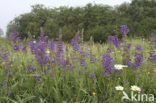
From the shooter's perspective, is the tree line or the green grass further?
the tree line

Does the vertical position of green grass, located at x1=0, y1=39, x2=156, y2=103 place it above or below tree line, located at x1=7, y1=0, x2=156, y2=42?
below

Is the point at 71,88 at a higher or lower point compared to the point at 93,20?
lower

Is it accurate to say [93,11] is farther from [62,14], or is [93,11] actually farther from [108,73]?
[108,73]

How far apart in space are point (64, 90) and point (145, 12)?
17928mm

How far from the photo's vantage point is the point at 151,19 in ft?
54.3

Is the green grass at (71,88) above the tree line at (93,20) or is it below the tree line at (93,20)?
below

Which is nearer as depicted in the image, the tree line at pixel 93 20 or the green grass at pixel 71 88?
the green grass at pixel 71 88

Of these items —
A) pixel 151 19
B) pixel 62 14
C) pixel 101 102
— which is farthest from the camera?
pixel 62 14

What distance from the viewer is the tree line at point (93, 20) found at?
16.3 metres

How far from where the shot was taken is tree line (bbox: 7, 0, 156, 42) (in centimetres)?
1634

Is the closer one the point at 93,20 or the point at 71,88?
the point at 71,88

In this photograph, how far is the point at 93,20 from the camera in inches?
728

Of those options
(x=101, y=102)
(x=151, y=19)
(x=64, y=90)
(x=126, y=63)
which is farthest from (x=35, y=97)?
(x=151, y=19)

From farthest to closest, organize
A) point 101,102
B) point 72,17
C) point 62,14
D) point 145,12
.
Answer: point 62,14 → point 72,17 → point 145,12 → point 101,102
